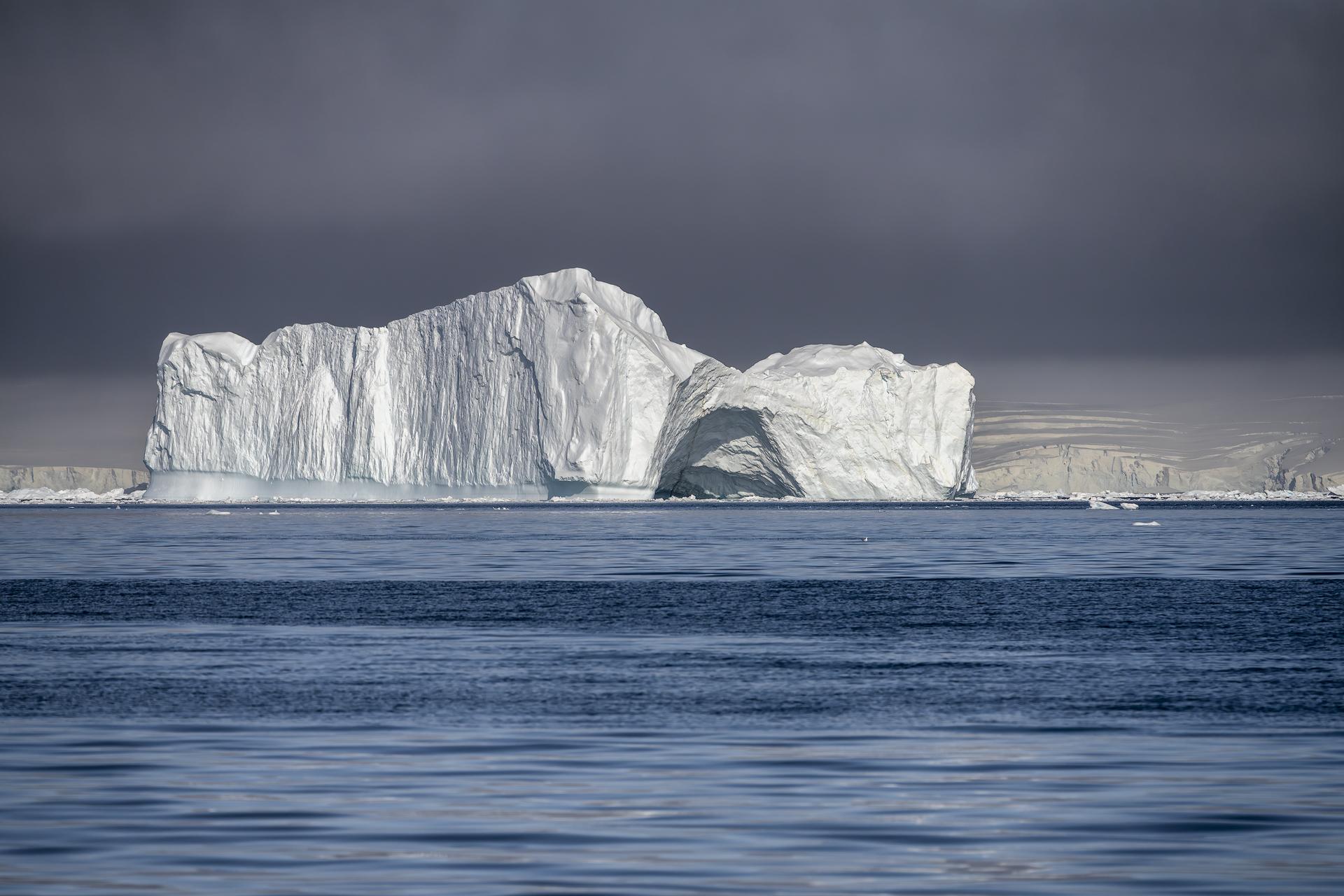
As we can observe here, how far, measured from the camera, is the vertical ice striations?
94.5 m

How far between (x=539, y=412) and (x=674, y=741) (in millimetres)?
84238

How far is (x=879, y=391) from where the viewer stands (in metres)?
92.1

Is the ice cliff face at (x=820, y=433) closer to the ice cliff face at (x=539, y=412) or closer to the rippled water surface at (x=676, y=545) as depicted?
the ice cliff face at (x=539, y=412)

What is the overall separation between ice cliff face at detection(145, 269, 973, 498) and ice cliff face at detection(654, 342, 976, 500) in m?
0.13

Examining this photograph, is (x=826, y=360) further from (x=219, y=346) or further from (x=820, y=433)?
(x=219, y=346)

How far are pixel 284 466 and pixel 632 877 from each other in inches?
3849

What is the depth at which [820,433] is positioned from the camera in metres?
87.9

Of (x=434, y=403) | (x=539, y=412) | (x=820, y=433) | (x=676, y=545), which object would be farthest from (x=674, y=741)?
(x=434, y=403)

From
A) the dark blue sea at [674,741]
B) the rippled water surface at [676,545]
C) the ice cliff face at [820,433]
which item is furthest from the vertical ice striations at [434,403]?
the dark blue sea at [674,741]

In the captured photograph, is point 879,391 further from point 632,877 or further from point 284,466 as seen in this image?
point 632,877

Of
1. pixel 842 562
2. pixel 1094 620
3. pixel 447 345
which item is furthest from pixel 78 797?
pixel 447 345

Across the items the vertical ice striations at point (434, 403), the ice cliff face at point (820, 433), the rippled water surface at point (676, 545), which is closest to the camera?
the rippled water surface at point (676, 545)

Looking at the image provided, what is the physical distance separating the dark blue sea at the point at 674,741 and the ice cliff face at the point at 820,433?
186ft

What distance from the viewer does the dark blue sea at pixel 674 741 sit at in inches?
307
